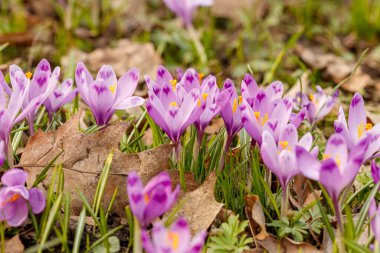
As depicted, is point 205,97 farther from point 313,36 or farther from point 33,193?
point 313,36

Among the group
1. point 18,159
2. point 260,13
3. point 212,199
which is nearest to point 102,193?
point 212,199

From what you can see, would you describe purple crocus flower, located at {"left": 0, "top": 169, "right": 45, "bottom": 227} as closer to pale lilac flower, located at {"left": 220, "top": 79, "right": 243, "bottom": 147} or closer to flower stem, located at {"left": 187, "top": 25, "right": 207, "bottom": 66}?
pale lilac flower, located at {"left": 220, "top": 79, "right": 243, "bottom": 147}

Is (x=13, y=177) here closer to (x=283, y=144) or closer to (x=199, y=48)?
(x=283, y=144)

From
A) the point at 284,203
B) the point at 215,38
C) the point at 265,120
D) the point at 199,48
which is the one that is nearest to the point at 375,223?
the point at 284,203

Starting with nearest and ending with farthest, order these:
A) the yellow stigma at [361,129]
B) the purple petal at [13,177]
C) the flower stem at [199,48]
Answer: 1. the purple petal at [13,177]
2. the yellow stigma at [361,129]
3. the flower stem at [199,48]

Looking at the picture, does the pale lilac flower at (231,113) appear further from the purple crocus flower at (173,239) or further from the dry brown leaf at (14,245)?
the dry brown leaf at (14,245)

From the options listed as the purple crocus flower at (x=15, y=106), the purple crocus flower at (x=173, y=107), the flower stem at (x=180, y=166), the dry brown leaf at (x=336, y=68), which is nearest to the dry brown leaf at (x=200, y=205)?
the flower stem at (x=180, y=166)
